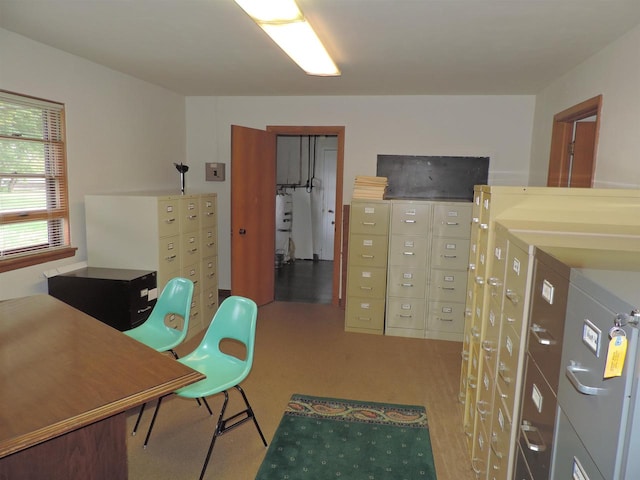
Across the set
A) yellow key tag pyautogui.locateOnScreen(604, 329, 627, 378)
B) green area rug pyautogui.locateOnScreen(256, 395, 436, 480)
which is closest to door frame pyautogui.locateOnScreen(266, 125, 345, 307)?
green area rug pyautogui.locateOnScreen(256, 395, 436, 480)

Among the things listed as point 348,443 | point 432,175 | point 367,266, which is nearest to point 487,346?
point 348,443

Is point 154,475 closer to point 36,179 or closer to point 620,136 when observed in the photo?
point 36,179

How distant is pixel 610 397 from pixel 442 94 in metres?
4.57

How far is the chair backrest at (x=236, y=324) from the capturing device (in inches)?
95.6

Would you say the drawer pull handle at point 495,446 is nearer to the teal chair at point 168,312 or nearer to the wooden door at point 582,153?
the teal chair at point 168,312

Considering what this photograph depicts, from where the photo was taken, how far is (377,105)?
17.0ft

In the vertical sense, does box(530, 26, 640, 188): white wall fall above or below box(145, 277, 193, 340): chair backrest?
above

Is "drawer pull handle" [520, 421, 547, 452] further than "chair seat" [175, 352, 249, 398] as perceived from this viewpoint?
No

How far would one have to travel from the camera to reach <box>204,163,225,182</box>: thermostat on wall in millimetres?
5547

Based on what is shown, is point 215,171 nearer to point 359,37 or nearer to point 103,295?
point 103,295

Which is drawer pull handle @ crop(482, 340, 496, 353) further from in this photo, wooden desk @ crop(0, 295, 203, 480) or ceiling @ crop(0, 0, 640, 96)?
ceiling @ crop(0, 0, 640, 96)

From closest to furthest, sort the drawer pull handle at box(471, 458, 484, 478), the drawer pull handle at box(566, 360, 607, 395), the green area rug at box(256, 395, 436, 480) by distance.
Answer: the drawer pull handle at box(566, 360, 607, 395) < the drawer pull handle at box(471, 458, 484, 478) < the green area rug at box(256, 395, 436, 480)

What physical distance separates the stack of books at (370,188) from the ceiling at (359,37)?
98 centimetres

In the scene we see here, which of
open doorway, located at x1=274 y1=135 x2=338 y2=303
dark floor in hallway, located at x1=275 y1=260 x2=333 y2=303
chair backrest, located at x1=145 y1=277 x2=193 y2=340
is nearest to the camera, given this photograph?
chair backrest, located at x1=145 y1=277 x2=193 y2=340
